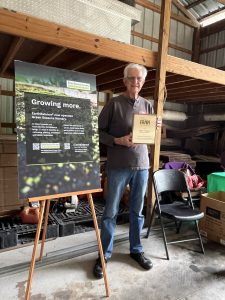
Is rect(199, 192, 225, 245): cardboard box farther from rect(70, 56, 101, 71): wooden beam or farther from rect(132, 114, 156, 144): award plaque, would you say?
rect(70, 56, 101, 71): wooden beam

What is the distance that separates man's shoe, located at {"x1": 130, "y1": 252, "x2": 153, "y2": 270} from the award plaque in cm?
117

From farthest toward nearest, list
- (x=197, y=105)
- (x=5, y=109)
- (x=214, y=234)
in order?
(x=197, y=105) → (x=5, y=109) → (x=214, y=234)

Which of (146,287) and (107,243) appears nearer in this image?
(146,287)

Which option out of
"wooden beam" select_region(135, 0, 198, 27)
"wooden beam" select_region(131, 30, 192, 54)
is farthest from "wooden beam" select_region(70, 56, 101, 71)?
"wooden beam" select_region(135, 0, 198, 27)

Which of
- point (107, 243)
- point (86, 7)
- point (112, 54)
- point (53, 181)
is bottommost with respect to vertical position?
point (107, 243)

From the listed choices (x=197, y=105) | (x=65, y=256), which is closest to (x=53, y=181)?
(x=65, y=256)

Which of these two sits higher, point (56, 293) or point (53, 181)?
point (53, 181)

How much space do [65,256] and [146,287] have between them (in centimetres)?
86

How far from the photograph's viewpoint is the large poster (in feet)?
5.44

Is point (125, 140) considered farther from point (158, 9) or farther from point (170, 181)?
point (158, 9)

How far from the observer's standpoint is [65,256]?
2.44 m

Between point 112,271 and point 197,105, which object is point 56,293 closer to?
point 112,271

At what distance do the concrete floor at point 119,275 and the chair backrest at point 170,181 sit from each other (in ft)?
2.15

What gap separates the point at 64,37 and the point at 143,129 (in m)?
1.10
